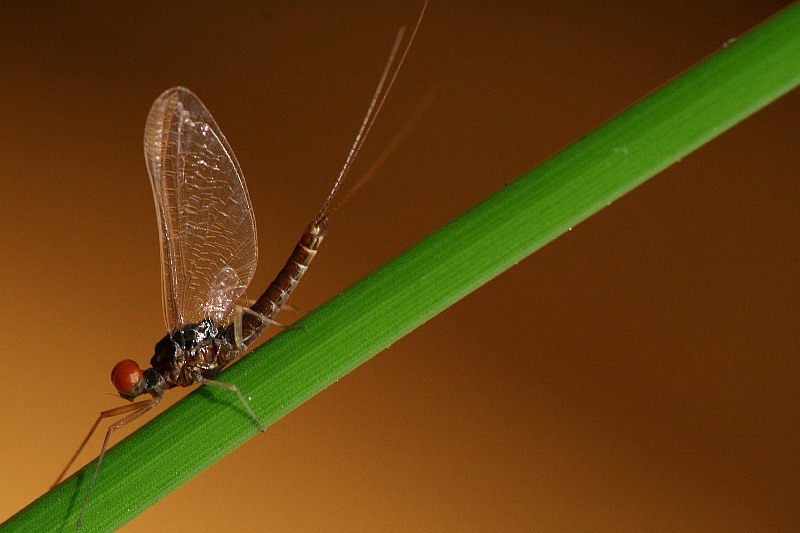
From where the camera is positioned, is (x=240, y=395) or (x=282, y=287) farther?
(x=282, y=287)

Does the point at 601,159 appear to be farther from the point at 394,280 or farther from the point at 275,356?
the point at 275,356

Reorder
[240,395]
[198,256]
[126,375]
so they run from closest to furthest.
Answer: [240,395]
[126,375]
[198,256]

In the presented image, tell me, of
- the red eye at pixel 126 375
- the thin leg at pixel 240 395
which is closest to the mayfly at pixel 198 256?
the red eye at pixel 126 375

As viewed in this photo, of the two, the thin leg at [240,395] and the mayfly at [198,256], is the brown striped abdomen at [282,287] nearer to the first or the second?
the mayfly at [198,256]

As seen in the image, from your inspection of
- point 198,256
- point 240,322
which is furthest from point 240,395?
point 198,256

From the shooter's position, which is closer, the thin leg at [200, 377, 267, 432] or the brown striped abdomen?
the thin leg at [200, 377, 267, 432]

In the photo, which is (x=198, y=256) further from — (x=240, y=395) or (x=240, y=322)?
(x=240, y=395)

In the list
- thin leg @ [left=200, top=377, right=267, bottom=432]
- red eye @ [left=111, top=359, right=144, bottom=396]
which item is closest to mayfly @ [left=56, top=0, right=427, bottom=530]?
red eye @ [left=111, top=359, right=144, bottom=396]

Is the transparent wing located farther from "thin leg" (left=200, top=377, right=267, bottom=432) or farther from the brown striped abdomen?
"thin leg" (left=200, top=377, right=267, bottom=432)
